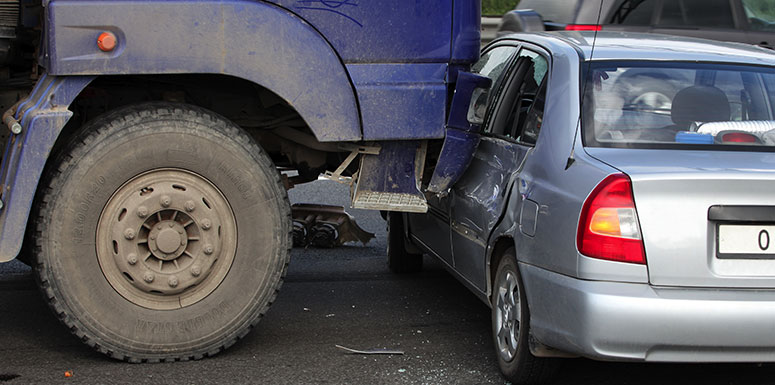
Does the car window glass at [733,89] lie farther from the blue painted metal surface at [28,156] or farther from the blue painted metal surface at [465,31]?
the blue painted metal surface at [28,156]

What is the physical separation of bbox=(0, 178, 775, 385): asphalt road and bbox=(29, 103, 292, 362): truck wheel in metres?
0.19

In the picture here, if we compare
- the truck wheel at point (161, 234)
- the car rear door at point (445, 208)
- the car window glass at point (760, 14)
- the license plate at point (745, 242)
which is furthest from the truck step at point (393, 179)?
the car window glass at point (760, 14)

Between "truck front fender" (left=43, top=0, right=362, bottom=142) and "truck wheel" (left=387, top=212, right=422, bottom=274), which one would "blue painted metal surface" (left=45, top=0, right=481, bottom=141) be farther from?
"truck wheel" (left=387, top=212, right=422, bottom=274)

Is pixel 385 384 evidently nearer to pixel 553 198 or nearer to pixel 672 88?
pixel 553 198

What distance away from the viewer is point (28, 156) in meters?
4.46

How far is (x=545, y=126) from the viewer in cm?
450

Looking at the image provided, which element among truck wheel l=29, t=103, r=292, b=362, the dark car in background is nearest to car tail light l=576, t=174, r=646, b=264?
truck wheel l=29, t=103, r=292, b=362

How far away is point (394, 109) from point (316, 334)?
1309 millimetres

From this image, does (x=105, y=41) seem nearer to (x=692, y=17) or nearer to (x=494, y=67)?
(x=494, y=67)

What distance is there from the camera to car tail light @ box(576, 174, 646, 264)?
3789 mm

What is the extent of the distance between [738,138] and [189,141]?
2.38m

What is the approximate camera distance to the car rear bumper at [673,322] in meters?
3.76

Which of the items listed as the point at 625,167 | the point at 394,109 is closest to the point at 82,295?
the point at 394,109

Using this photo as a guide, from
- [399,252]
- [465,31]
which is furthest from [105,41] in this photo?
[399,252]
